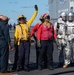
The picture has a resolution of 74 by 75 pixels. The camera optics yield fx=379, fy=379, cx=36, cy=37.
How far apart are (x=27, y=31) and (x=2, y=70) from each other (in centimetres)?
142

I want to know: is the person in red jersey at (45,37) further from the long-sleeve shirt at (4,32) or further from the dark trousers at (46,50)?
the long-sleeve shirt at (4,32)

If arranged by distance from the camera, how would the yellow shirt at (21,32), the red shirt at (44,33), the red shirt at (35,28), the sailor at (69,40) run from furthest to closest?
the sailor at (69,40), the red shirt at (35,28), the red shirt at (44,33), the yellow shirt at (21,32)

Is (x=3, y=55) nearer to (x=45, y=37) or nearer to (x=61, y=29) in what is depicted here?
(x=45, y=37)

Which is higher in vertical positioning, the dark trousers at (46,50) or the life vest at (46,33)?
the life vest at (46,33)

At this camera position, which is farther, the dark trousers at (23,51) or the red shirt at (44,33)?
the red shirt at (44,33)

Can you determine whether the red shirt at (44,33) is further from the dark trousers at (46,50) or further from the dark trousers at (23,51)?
the dark trousers at (23,51)

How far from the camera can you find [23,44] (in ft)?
38.5

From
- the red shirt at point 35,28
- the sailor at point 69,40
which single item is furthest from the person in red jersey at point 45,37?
the sailor at point 69,40

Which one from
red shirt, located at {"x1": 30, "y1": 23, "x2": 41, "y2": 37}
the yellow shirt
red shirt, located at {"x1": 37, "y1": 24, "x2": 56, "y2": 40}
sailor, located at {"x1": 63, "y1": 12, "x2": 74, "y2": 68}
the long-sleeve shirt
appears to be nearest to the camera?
the long-sleeve shirt

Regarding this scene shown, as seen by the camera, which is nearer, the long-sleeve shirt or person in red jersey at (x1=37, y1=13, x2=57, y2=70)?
the long-sleeve shirt

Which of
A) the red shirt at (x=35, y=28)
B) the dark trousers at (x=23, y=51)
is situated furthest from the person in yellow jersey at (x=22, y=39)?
the red shirt at (x=35, y=28)

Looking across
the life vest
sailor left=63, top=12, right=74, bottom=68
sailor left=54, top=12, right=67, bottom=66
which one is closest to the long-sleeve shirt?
the life vest

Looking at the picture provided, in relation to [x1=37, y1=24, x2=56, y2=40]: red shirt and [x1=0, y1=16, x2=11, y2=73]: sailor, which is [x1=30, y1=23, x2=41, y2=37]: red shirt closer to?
[x1=37, y1=24, x2=56, y2=40]: red shirt

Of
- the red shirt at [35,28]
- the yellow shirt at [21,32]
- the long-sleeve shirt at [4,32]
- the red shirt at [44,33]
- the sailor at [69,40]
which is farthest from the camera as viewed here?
the sailor at [69,40]
